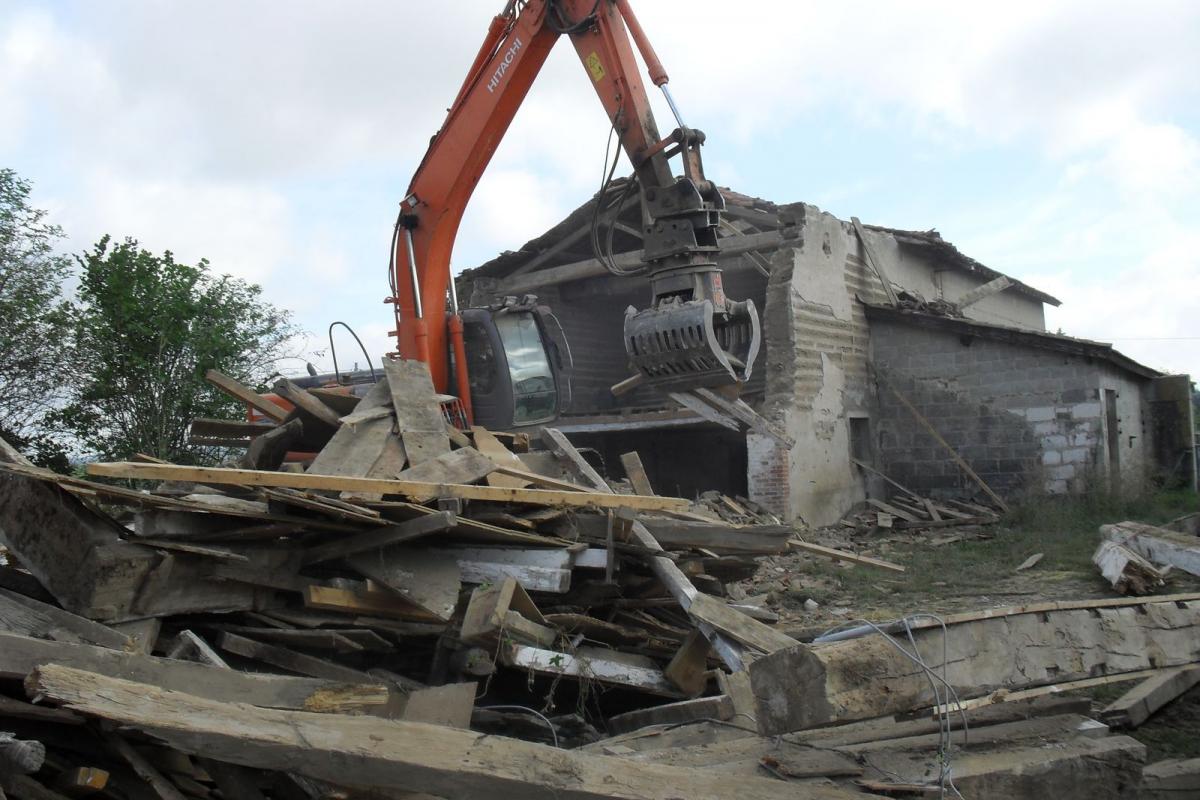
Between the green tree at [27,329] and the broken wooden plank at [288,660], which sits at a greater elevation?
the green tree at [27,329]

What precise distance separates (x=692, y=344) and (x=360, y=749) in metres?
3.79

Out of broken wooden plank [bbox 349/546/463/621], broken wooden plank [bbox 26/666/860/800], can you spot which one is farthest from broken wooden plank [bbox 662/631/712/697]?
broken wooden plank [bbox 26/666/860/800]

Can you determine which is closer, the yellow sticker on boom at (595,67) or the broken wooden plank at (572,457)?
the broken wooden plank at (572,457)

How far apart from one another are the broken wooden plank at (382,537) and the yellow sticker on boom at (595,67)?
432 centimetres

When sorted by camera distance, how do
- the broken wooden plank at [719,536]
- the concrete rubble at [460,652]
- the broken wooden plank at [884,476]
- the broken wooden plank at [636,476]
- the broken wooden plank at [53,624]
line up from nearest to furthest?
the concrete rubble at [460,652]
the broken wooden plank at [53,624]
the broken wooden plank at [719,536]
the broken wooden plank at [636,476]
the broken wooden plank at [884,476]

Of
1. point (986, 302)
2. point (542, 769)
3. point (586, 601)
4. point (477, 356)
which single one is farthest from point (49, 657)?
point (986, 302)

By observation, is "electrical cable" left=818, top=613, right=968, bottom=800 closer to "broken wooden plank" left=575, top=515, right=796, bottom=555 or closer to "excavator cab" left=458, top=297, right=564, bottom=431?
"broken wooden plank" left=575, top=515, right=796, bottom=555

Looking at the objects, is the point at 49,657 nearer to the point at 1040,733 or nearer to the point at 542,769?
the point at 542,769

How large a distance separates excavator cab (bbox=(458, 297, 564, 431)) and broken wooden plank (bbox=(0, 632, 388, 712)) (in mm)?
4583

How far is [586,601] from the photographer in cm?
557

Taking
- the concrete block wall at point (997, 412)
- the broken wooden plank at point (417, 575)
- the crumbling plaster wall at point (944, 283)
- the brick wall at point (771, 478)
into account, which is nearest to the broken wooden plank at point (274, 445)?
the broken wooden plank at point (417, 575)

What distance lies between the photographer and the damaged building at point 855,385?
45.7 ft

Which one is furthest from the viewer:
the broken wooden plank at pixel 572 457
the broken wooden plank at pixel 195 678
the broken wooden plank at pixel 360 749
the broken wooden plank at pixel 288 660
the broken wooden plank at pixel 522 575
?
the broken wooden plank at pixel 572 457

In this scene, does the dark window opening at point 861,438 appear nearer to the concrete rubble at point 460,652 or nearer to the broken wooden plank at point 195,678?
the concrete rubble at point 460,652
